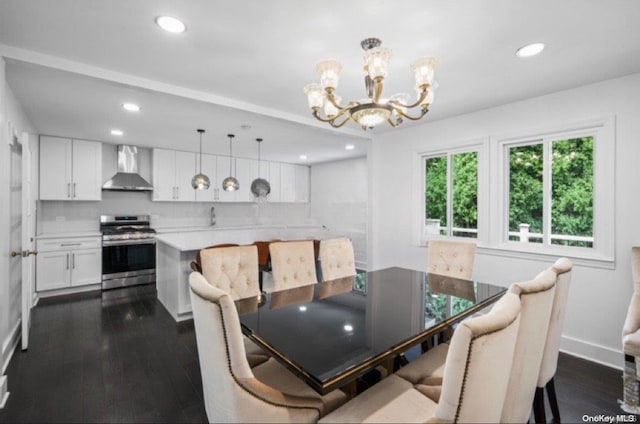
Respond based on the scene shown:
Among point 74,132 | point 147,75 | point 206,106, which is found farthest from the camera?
point 74,132

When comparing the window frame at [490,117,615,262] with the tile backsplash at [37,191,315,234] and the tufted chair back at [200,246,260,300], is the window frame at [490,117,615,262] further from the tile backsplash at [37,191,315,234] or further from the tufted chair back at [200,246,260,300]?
the tile backsplash at [37,191,315,234]

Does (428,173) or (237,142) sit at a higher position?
(237,142)

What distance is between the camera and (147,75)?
250 cm

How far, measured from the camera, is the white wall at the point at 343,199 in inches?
255

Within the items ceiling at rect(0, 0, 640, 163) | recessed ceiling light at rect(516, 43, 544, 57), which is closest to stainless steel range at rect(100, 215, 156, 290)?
ceiling at rect(0, 0, 640, 163)

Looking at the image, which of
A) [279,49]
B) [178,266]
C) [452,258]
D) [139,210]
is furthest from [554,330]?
[139,210]

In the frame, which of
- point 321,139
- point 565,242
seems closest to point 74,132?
point 321,139

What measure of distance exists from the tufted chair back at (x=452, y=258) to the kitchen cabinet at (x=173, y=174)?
4675 millimetres

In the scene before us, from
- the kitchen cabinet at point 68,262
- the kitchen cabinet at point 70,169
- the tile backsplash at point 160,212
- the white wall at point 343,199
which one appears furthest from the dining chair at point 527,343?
the tile backsplash at point 160,212

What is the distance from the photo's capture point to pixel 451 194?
12.7 feet

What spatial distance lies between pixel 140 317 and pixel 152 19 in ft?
10.6

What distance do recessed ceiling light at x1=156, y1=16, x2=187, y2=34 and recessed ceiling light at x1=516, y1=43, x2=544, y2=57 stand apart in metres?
2.26

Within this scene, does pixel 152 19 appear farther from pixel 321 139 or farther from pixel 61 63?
pixel 321 139

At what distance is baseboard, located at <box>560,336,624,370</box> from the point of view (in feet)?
8.35
